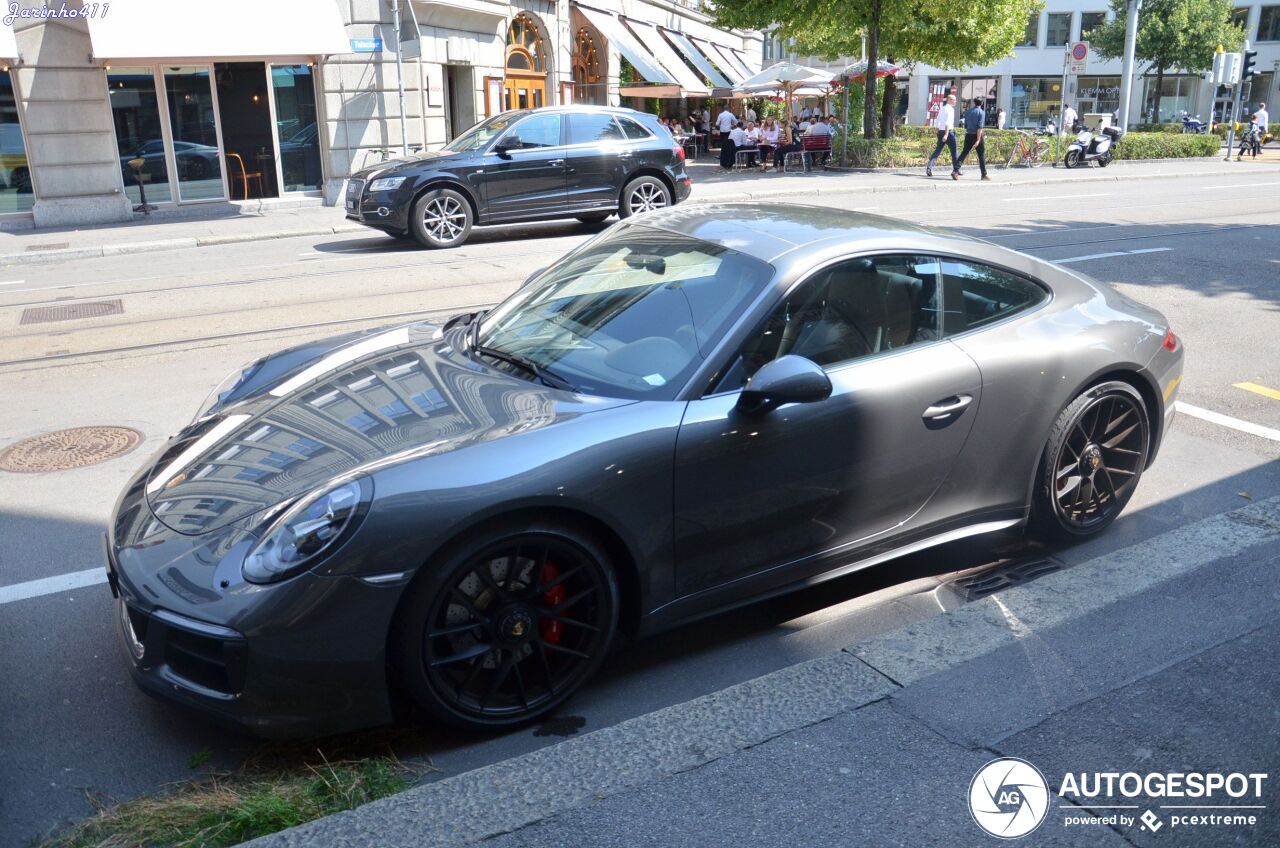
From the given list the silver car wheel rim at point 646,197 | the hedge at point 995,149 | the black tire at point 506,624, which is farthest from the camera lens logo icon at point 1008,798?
the hedge at point 995,149

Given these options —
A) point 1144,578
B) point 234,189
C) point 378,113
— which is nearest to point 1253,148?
point 378,113

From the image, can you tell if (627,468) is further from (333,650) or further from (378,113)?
(378,113)

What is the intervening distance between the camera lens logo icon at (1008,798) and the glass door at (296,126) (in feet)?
63.9

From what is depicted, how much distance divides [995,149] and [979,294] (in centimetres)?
2640

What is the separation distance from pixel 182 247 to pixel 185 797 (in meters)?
14.0

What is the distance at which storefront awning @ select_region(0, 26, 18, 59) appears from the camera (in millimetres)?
16406

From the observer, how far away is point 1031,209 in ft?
57.1

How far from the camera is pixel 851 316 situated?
409 centimetres

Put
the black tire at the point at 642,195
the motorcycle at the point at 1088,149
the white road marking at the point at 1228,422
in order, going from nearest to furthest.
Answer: the white road marking at the point at 1228,422, the black tire at the point at 642,195, the motorcycle at the point at 1088,149

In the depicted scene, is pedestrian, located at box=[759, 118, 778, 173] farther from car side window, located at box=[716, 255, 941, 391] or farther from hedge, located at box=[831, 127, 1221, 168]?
car side window, located at box=[716, 255, 941, 391]

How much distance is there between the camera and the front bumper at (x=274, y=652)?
9.86 feet

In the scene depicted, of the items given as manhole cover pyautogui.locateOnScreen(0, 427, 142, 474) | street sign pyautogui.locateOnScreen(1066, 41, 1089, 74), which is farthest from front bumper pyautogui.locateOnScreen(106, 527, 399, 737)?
street sign pyautogui.locateOnScreen(1066, 41, 1089, 74)

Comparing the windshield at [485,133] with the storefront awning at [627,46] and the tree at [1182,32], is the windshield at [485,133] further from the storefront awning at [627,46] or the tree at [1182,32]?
the tree at [1182,32]

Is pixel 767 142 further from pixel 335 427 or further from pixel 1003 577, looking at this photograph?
pixel 335 427
